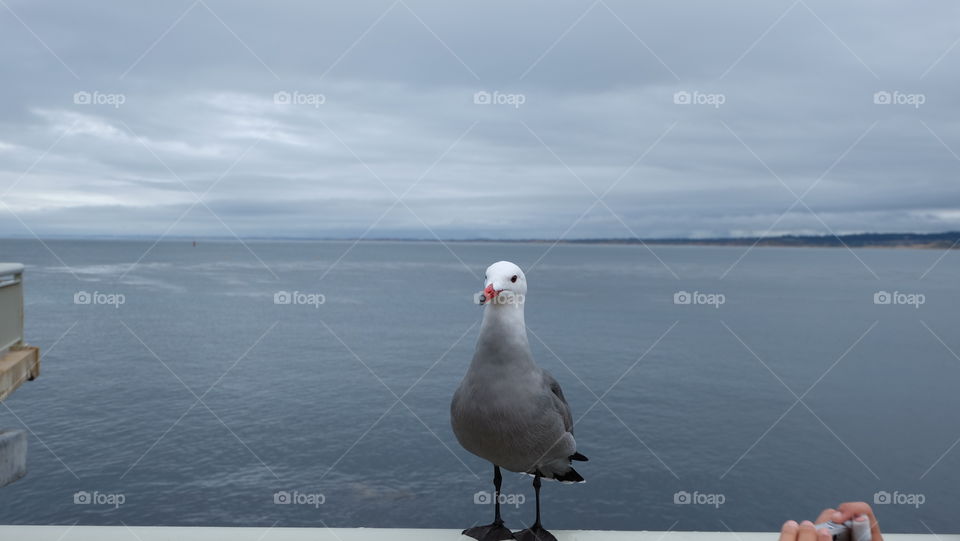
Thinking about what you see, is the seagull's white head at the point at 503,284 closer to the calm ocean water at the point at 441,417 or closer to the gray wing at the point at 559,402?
the gray wing at the point at 559,402

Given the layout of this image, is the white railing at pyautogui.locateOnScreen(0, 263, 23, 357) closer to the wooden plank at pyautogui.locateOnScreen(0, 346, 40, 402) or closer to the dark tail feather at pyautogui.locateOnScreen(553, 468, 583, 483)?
the wooden plank at pyautogui.locateOnScreen(0, 346, 40, 402)

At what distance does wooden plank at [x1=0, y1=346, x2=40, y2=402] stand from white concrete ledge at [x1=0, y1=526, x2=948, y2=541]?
170 centimetres

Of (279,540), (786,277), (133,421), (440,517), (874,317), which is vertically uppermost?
(786,277)

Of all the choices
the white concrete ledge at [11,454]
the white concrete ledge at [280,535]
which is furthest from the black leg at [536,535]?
the white concrete ledge at [11,454]

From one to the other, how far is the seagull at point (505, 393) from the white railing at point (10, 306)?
384 cm

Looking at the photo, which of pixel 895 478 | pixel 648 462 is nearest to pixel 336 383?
pixel 648 462

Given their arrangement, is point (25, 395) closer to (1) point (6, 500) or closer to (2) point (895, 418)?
(1) point (6, 500)

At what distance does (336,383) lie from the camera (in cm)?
4600

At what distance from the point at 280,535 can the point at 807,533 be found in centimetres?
273

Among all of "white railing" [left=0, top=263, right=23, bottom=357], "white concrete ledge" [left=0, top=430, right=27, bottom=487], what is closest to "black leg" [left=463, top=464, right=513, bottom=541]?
"white concrete ledge" [left=0, top=430, right=27, bottom=487]

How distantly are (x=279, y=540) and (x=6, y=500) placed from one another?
105 ft

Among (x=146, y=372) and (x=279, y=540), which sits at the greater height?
(x=146, y=372)

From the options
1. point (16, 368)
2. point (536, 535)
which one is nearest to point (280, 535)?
point (536, 535)

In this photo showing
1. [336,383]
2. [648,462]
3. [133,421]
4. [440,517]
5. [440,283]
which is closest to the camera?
[440,517]
